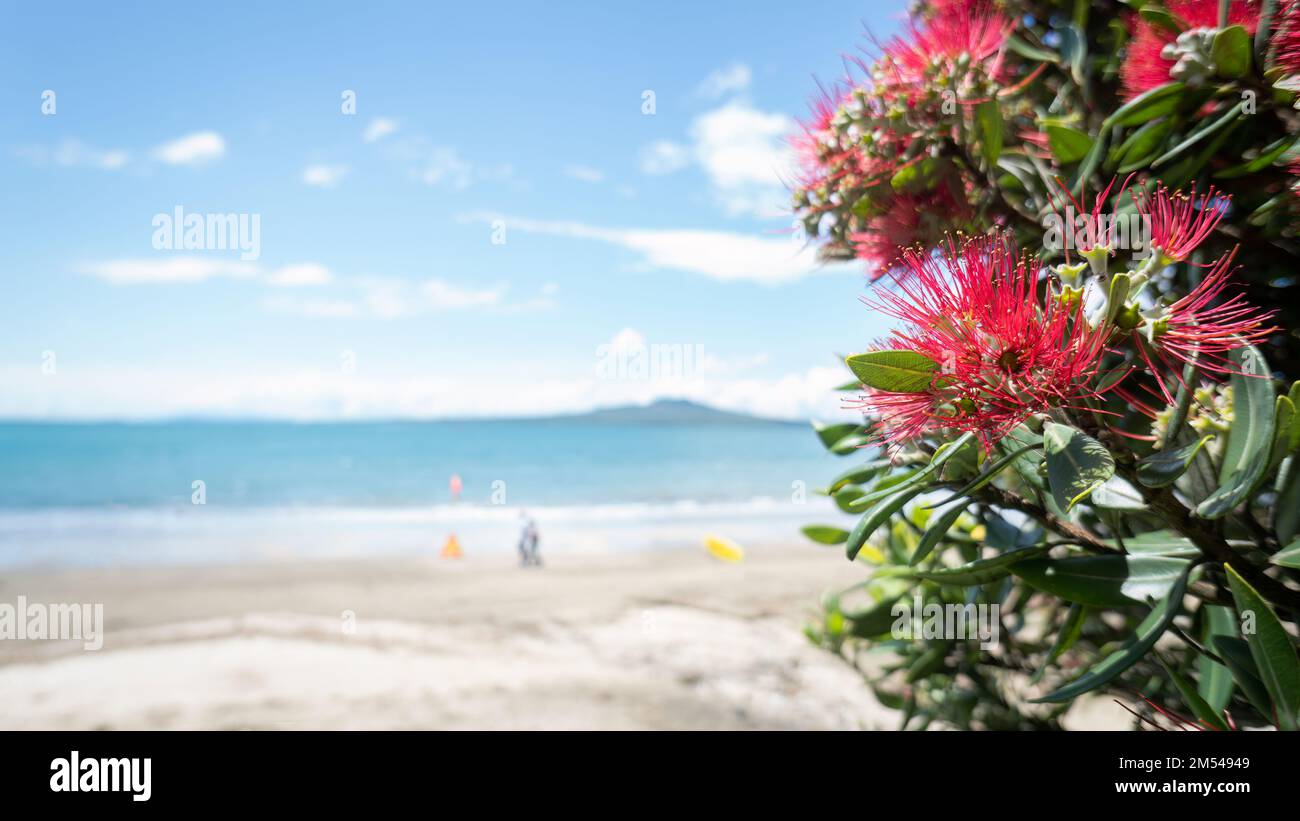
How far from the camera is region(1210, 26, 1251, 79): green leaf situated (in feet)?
2.69

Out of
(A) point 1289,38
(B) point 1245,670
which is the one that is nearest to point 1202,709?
(B) point 1245,670

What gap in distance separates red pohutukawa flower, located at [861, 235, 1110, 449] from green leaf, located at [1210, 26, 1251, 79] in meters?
0.39

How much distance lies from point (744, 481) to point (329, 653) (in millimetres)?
20541

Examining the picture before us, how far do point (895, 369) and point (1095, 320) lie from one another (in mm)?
156

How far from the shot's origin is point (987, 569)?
0.81m

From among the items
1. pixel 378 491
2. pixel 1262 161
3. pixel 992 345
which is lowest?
pixel 378 491

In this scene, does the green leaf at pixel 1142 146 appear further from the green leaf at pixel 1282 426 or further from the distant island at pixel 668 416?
the distant island at pixel 668 416

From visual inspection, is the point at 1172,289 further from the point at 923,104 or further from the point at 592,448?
the point at 592,448

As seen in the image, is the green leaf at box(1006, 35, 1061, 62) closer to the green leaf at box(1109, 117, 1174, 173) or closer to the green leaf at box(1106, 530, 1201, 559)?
the green leaf at box(1109, 117, 1174, 173)

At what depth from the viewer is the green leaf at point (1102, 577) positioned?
747 millimetres

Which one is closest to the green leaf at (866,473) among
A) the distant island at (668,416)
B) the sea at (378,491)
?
the sea at (378,491)

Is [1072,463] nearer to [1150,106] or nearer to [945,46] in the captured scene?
[1150,106]

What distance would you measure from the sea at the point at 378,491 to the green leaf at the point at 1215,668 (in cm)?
235

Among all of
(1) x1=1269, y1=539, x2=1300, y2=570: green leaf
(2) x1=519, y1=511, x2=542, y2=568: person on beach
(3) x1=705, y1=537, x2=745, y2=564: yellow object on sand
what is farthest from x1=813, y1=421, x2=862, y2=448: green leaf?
(2) x1=519, y1=511, x2=542, y2=568: person on beach
